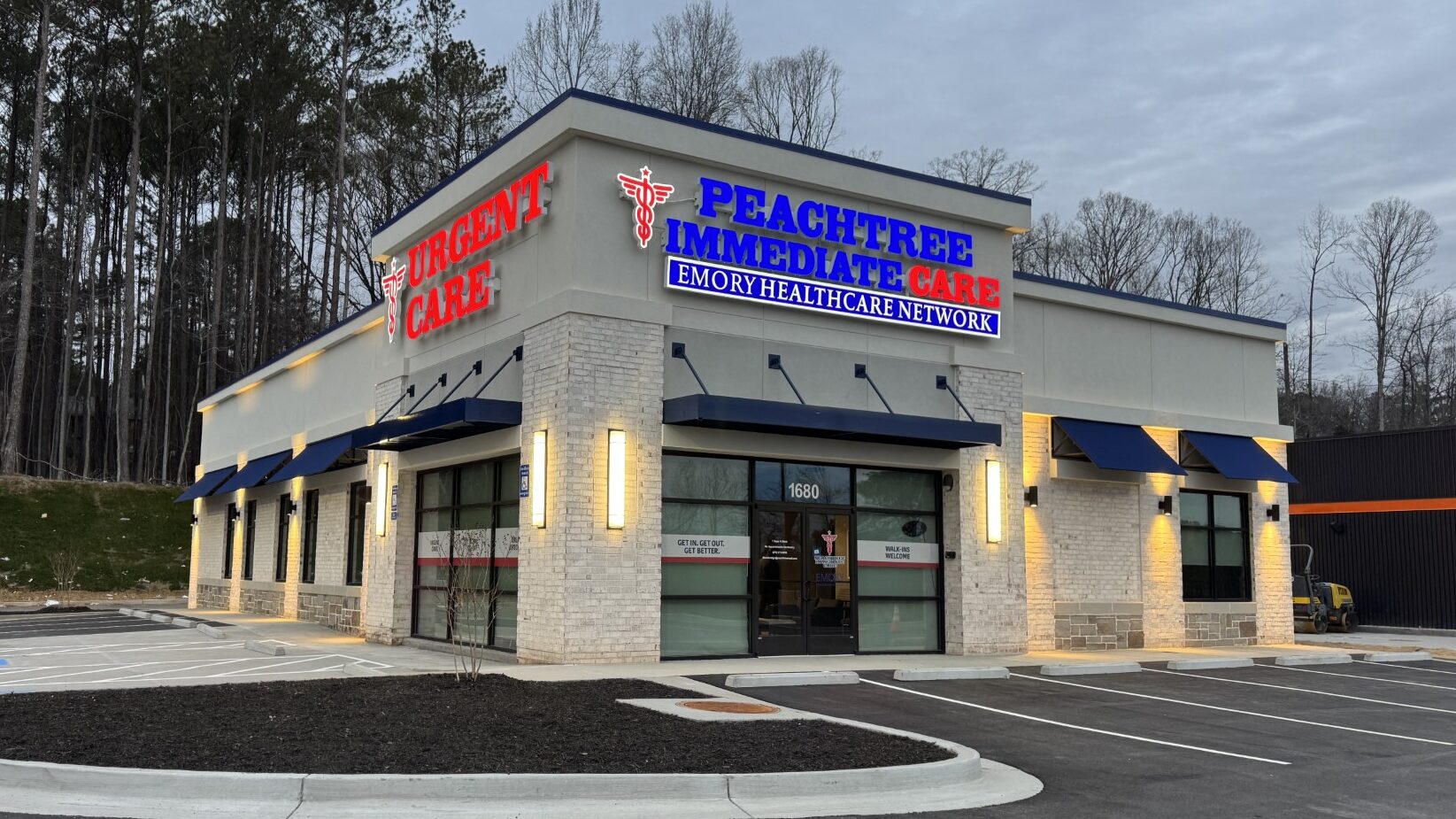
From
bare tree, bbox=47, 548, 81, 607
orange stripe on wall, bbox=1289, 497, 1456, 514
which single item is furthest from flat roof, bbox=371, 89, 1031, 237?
bare tree, bbox=47, 548, 81, 607

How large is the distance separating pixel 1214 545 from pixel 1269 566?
1356 millimetres

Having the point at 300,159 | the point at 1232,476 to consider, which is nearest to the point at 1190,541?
the point at 1232,476

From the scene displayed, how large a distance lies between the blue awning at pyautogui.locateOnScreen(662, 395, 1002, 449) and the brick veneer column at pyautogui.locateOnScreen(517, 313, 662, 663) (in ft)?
2.19

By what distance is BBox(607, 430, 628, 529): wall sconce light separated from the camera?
15.3 m

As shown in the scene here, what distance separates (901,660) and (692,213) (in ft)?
23.0

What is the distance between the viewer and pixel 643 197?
53.0 ft

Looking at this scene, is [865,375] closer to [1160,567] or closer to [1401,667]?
[1160,567]

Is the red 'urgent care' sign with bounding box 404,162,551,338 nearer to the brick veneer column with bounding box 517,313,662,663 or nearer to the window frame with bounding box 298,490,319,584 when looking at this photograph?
the brick veneer column with bounding box 517,313,662,663

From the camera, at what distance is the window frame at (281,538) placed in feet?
88.7

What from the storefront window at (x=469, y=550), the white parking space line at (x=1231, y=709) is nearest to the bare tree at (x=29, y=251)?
the storefront window at (x=469, y=550)

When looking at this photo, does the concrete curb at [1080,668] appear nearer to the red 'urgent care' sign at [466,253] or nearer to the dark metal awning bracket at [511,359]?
the dark metal awning bracket at [511,359]

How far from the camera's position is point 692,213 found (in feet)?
54.4

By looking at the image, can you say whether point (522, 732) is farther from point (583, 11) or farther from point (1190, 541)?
point (583, 11)

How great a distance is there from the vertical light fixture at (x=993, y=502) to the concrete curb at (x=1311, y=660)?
4.74 m
